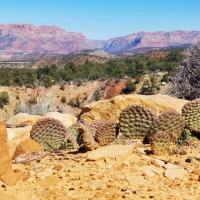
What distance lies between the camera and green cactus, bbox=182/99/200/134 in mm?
5074

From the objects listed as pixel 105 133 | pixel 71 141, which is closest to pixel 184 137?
pixel 105 133

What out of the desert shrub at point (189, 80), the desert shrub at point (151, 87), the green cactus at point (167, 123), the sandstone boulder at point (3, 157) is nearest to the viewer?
the sandstone boulder at point (3, 157)

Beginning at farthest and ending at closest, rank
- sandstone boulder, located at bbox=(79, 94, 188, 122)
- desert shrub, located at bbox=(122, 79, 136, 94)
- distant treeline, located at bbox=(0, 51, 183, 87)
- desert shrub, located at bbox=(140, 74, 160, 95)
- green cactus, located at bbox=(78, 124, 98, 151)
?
distant treeline, located at bbox=(0, 51, 183, 87) → desert shrub, located at bbox=(122, 79, 136, 94) → desert shrub, located at bbox=(140, 74, 160, 95) → sandstone boulder, located at bbox=(79, 94, 188, 122) → green cactus, located at bbox=(78, 124, 98, 151)

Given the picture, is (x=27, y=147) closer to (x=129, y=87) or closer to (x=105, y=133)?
(x=105, y=133)

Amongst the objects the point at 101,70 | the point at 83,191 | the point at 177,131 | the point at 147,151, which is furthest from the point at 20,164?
the point at 101,70

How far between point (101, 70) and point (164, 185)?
53.1 meters

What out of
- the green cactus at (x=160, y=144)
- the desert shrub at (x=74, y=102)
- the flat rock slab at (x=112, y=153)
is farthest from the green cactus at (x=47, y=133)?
the desert shrub at (x=74, y=102)

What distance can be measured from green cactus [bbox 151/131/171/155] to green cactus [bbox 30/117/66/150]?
1.72 meters

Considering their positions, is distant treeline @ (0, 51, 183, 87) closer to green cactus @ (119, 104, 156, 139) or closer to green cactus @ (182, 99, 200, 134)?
green cactus @ (182, 99, 200, 134)

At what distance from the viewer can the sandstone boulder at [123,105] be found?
693 cm

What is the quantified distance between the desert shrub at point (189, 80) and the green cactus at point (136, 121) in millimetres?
5951

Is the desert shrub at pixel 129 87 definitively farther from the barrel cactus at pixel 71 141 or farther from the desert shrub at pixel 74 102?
the barrel cactus at pixel 71 141

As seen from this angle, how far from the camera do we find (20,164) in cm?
425

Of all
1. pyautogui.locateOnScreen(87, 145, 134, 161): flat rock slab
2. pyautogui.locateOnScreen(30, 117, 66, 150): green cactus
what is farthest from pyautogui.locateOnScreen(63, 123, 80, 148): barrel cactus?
pyautogui.locateOnScreen(87, 145, 134, 161): flat rock slab
